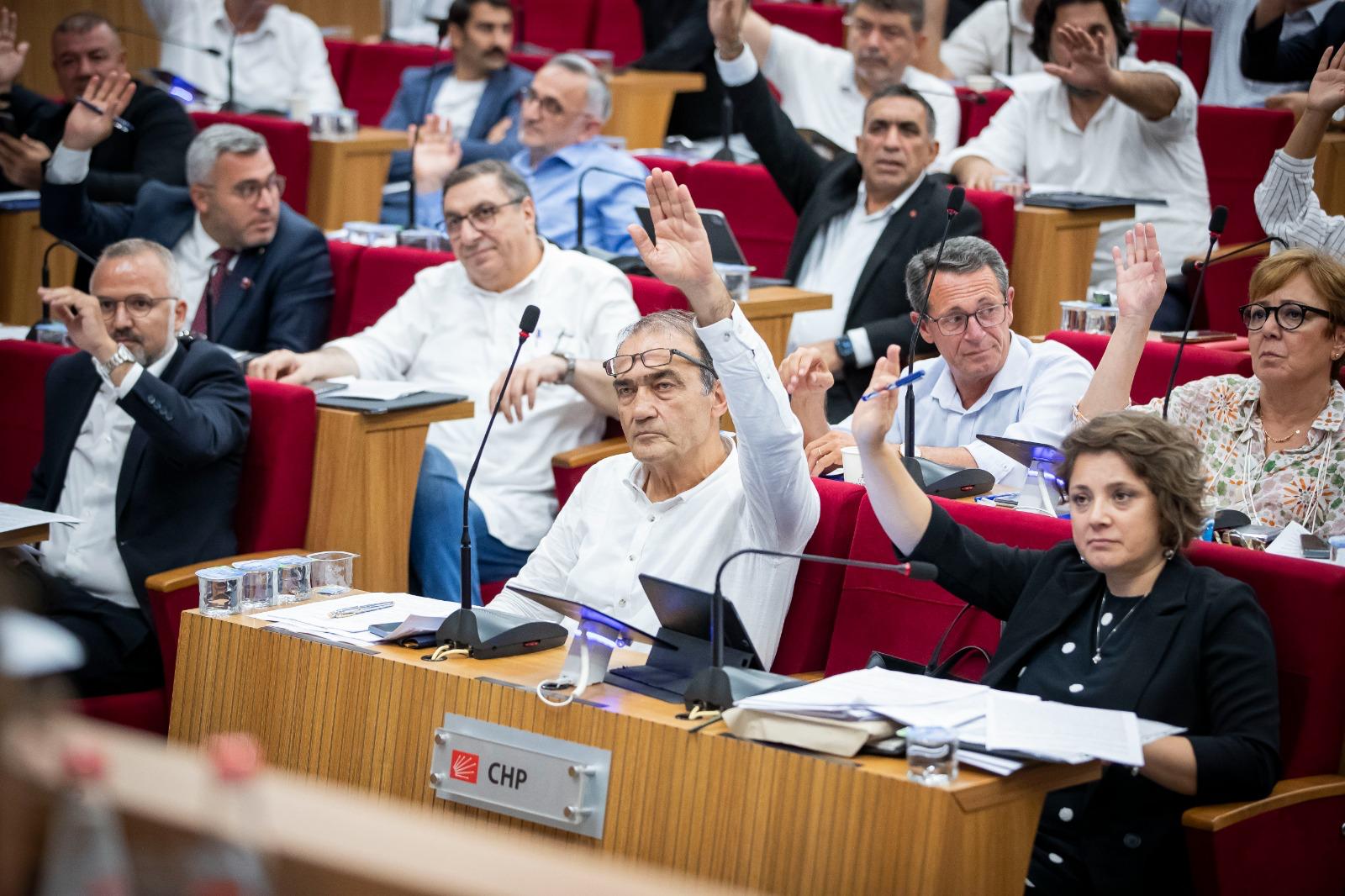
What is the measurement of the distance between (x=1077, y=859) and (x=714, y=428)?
0.82 m

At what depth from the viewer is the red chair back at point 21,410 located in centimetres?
315

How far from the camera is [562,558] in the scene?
244cm

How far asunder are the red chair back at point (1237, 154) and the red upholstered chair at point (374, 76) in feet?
9.65

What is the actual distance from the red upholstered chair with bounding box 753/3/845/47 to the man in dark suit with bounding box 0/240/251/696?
3.68 meters

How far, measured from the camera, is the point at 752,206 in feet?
14.3

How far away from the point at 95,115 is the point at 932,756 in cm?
322

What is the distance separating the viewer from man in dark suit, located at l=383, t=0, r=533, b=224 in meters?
5.15

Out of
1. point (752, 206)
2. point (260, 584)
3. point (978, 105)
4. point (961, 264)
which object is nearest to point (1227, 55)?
point (978, 105)

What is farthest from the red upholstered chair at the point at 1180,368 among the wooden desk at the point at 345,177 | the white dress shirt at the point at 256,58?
the white dress shirt at the point at 256,58

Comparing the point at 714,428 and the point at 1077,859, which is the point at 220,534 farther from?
the point at 1077,859

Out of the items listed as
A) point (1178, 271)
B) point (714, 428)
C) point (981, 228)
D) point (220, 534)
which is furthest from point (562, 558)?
point (1178, 271)

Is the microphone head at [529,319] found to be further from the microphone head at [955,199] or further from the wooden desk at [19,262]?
the wooden desk at [19,262]

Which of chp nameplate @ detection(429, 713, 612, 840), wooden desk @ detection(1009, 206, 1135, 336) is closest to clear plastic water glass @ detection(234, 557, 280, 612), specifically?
chp nameplate @ detection(429, 713, 612, 840)

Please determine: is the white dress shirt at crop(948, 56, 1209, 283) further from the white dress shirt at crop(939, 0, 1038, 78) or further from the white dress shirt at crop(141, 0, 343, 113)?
the white dress shirt at crop(141, 0, 343, 113)
